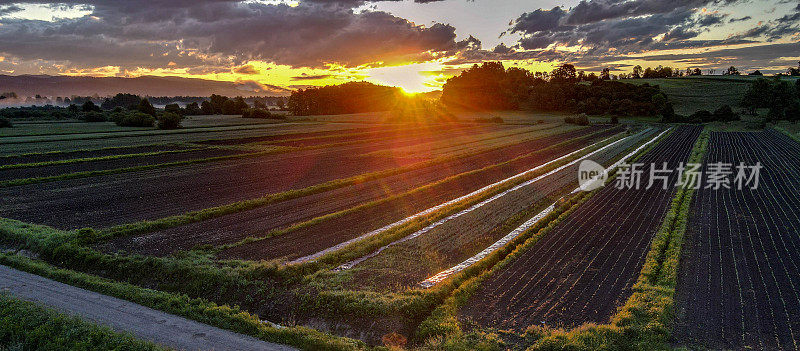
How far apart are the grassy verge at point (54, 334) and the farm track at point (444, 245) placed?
5.71 m

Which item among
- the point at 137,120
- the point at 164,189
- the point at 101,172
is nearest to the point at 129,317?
the point at 164,189

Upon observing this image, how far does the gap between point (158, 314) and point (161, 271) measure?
2.76m

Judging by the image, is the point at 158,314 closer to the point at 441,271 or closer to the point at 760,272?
the point at 441,271

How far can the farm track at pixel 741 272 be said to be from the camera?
386 inches

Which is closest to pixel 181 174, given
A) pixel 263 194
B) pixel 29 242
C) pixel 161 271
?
pixel 263 194

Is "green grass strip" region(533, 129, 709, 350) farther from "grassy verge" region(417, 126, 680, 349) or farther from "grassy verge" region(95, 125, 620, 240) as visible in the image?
"grassy verge" region(95, 125, 620, 240)

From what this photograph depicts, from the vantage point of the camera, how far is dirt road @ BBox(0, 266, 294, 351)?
9695mm

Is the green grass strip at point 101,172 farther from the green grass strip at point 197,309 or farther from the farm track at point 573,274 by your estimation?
the farm track at point 573,274

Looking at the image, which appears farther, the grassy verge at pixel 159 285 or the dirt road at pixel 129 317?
the grassy verge at pixel 159 285

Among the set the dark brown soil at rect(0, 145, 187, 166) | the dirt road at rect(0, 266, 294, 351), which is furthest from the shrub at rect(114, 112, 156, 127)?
the dirt road at rect(0, 266, 294, 351)

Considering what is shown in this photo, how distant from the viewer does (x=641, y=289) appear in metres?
11.8

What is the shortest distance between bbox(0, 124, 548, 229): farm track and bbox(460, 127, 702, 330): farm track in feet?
47.9

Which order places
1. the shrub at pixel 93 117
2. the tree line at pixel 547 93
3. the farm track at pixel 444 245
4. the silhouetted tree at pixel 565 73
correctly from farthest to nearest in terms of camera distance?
1. the silhouetted tree at pixel 565 73
2. the tree line at pixel 547 93
3. the shrub at pixel 93 117
4. the farm track at pixel 444 245

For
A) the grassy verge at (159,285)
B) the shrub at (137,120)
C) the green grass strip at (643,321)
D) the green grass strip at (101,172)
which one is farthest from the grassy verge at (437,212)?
the shrub at (137,120)
